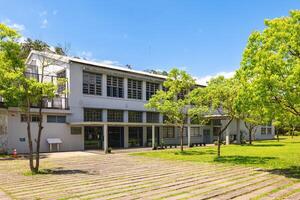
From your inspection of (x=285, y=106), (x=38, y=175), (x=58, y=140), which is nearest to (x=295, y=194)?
(x=285, y=106)

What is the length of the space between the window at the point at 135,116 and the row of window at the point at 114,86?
184cm

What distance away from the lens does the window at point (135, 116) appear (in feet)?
113

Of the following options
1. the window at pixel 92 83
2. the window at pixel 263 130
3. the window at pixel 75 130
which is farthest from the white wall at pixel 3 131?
the window at pixel 263 130

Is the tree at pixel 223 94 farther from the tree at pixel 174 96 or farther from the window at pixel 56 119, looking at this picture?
the window at pixel 56 119

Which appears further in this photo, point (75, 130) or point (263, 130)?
point (263, 130)

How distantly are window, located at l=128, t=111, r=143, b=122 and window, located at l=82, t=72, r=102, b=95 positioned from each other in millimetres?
4996

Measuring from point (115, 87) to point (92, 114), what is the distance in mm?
4042

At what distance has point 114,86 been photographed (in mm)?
32719

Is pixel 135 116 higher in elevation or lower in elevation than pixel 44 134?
higher

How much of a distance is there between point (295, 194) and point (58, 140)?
22368 mm

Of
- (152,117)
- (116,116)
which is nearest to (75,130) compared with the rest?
(116,116)

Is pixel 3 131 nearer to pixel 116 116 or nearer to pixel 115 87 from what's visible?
pixel 116 116

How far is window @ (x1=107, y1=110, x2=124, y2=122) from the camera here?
1271 inches

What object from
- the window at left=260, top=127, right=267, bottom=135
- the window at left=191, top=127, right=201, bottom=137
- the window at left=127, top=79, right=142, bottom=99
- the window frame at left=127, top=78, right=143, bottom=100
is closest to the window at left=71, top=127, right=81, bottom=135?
the window frame at left=127, top=78, right=143, bottom=100
